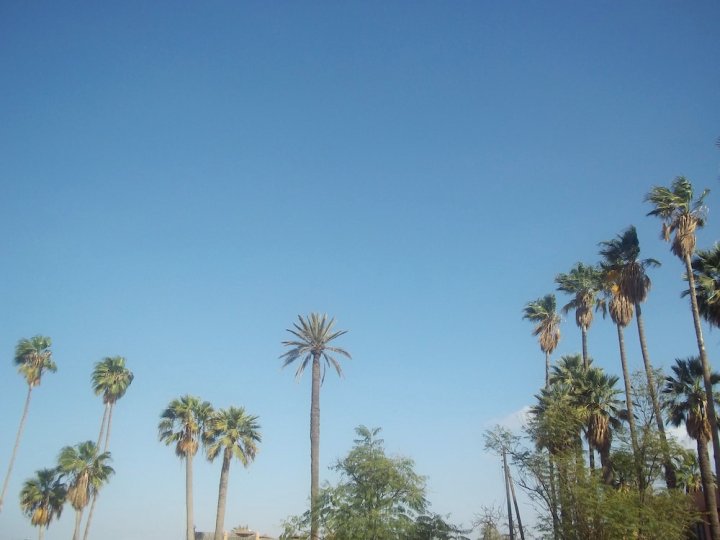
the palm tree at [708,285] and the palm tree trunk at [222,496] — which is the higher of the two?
the palm tree at [708,285]

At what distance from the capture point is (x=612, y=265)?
39875mm

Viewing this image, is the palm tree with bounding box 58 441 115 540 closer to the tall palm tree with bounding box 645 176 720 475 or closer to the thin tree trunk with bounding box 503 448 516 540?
the thin tree trunk with bounding box 503 448 516 540

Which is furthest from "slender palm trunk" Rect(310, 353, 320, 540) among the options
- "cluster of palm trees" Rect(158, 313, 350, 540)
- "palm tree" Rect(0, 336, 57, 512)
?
"palm tree" Rect(0, 336, 57, 512)

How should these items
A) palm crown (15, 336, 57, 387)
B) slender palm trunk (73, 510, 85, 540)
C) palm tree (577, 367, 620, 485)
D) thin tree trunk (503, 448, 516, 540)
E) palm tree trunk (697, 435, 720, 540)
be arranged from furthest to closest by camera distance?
palm crown (15, 336, 57, 387) < slender palm trunk (73, 510, 85, 540) < thin tree trunk (503, 448, 516, 540) < palm tree (577, 367, 620, 485) < palm tree trunk (697, 435, 720, 540)

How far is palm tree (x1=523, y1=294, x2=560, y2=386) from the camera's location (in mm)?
51656

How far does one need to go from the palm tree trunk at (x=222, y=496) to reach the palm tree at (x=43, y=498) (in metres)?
16.2

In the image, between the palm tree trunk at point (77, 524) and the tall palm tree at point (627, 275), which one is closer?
the tall palm tree at point (627, 275)

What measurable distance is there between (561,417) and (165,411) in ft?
116

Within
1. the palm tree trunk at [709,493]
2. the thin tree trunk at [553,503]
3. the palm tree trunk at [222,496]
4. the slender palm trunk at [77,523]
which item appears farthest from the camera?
the slender palm trunk at [77,523]

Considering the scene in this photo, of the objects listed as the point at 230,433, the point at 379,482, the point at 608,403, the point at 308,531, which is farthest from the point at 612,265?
the point at 230,433

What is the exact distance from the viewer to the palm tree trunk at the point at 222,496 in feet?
160

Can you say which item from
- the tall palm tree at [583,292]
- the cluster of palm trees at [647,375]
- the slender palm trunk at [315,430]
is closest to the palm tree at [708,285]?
the cluster of palm trees at [647,375]

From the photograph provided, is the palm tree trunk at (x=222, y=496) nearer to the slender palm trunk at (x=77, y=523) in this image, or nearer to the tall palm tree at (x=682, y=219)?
the slender palm trunk at (x=77, y=523)

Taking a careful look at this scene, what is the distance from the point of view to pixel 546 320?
53.0 m
